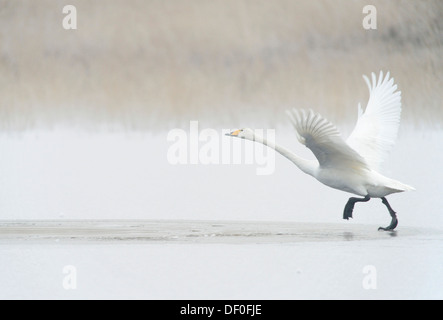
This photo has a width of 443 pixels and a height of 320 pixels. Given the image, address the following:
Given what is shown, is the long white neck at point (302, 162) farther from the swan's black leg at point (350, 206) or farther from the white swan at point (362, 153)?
the swan's black leg at point (350, 206)

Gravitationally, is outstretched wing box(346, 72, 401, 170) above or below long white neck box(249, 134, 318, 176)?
above

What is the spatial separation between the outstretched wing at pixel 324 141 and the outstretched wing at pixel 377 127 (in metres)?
0.17

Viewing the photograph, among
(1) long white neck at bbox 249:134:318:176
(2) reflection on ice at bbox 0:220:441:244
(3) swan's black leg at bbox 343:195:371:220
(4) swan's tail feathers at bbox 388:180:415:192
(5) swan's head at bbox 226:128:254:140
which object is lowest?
(2) reflection on ice at bbox 0:220:441:244

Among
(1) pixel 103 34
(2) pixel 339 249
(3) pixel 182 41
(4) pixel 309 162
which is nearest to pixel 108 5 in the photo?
(1) pixel 103 34

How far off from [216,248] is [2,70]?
7.01ft

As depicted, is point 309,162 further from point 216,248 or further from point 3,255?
point 3,255

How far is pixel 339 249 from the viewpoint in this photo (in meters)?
3.59

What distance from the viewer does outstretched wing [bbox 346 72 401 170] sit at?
Result: 3.87 metres

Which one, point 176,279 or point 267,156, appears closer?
point 176,279

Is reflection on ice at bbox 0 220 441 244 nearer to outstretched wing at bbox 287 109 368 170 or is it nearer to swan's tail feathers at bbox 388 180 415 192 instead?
swan's tail feathers at bbox 388 180 415 192

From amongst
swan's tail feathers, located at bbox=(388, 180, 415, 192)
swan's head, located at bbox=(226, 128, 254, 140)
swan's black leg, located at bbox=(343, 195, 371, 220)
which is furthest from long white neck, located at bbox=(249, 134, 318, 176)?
swan's tail feathers, located at bbox=(388, 180, 415, 192)

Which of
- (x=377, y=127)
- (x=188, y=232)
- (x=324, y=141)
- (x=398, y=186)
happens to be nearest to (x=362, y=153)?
(x=377, y=127)

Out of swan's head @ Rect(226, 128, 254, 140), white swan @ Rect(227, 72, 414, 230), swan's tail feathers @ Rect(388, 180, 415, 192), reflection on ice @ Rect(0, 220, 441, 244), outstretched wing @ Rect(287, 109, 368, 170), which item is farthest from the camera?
swan's head @ Rect(226, 128, 254, 140)

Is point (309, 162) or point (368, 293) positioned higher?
point (309, 162)
